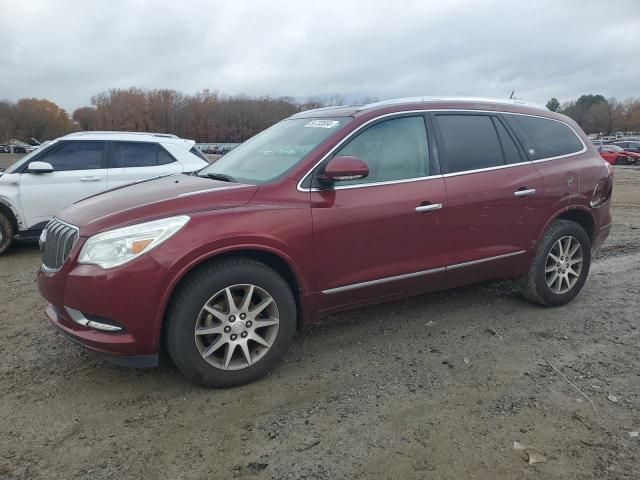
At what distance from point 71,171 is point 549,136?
6318mm

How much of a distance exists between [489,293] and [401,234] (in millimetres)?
1884

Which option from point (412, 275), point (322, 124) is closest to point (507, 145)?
point (412, 275)

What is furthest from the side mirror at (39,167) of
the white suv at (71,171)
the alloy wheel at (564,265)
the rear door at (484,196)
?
the alloy wheel at (564,265)

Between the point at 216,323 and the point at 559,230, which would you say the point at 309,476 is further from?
the point at 559,230

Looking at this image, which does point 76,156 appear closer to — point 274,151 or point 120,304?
point 274,151

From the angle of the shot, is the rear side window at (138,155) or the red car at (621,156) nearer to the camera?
the rear side window at (138,155)

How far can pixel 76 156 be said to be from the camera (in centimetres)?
742

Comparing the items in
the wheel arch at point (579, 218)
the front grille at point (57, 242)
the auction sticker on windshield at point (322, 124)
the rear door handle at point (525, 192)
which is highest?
the auction sticker on windshield at point (322, 124)

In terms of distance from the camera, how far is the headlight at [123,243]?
2969mm

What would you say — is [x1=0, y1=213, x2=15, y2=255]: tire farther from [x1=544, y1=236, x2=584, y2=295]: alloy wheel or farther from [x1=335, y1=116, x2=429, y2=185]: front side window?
[x1=544, y1=236, x2=584, y2=295]: alloy wheel

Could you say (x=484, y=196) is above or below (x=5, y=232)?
above

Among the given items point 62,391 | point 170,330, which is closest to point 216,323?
point 170,330

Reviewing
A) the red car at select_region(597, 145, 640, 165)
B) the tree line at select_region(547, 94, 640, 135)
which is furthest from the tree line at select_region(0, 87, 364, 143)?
the red car at select_region(597, 145, 640, 165)

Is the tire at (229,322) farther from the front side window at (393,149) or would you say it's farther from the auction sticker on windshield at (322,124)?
the auction sticker on windshield at (322,124)
